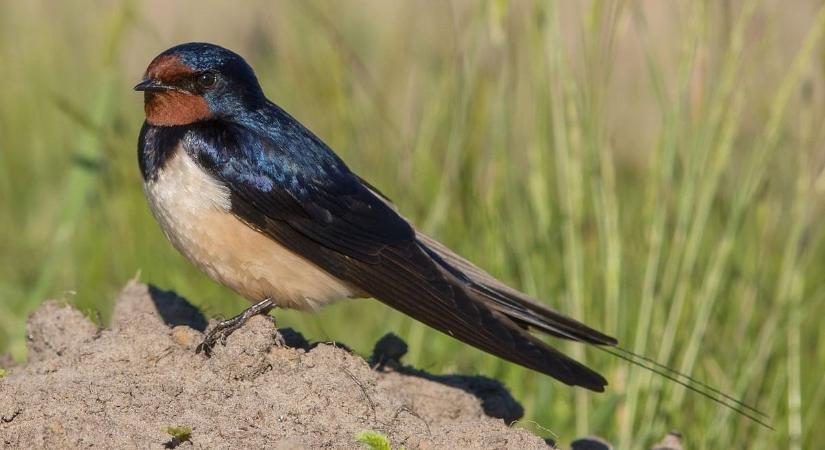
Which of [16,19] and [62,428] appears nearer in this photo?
[62,428]

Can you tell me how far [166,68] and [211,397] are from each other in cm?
105

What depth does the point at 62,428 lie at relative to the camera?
3.08 meters

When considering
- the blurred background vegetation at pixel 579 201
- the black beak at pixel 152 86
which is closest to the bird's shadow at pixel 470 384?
the blurred background vegetation at pixel 579 201

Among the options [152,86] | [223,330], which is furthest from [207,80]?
[223,330]

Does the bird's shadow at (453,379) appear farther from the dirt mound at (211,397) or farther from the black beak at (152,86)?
the black beak at (152,86)

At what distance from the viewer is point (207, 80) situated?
158 inches

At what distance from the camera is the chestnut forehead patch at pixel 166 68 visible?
3951 mm

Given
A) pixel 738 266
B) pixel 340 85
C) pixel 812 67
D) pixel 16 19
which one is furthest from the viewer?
pixel 16 19

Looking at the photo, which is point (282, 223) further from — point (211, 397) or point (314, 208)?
point (211, 397)

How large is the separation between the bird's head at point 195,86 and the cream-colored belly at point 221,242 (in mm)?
177

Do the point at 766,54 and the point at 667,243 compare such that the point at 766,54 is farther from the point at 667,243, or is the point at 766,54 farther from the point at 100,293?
the point at 100,293

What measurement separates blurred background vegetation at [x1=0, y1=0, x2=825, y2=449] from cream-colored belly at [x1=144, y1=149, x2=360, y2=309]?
91 cm

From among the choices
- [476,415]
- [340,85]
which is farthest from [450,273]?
[340,85]

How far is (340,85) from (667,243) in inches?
54.8
